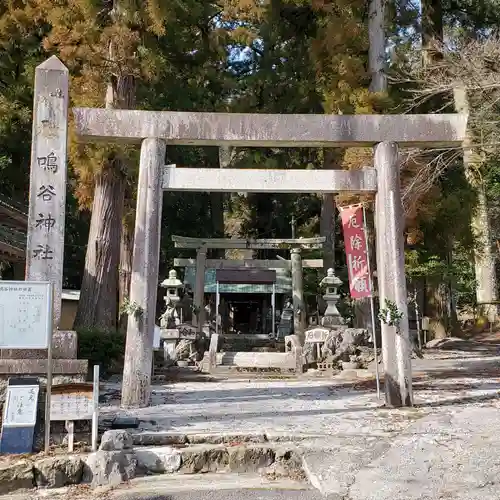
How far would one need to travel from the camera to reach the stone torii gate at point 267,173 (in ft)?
24.3

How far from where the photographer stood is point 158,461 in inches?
198

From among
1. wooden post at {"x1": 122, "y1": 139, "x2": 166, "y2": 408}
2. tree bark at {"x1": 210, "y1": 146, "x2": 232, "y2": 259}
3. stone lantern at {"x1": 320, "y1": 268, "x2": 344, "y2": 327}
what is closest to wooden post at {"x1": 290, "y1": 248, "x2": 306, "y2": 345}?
stone lantern at {"x1": 320, "y1": 268, "x2": 344, "y2": 327}

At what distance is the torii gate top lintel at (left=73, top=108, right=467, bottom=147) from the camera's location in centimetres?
765

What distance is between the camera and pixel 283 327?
17.9 meters

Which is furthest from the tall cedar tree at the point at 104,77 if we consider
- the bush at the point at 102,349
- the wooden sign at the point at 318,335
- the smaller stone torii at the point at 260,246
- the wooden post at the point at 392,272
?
the wooden post at the point at 392,272

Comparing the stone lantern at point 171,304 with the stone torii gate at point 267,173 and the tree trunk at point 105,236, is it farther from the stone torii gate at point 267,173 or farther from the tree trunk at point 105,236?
the stone torii gate at point 267,173

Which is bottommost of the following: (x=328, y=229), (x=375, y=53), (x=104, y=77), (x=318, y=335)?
(x=318, y=335)

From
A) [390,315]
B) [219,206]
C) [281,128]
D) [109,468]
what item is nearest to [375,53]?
[281,128]

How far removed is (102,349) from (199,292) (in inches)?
244

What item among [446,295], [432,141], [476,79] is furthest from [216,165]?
[432,141]

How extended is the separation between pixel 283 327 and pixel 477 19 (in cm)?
1145

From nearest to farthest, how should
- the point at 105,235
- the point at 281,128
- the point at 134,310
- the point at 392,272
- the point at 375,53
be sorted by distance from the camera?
the point at 134,310, the point at 392,272, the point at 281,128, the point at 105,235, the point at 375,53

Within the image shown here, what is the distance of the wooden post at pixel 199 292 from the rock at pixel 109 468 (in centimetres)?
1061

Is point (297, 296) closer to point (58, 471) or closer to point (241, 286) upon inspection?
point (241, 286)
